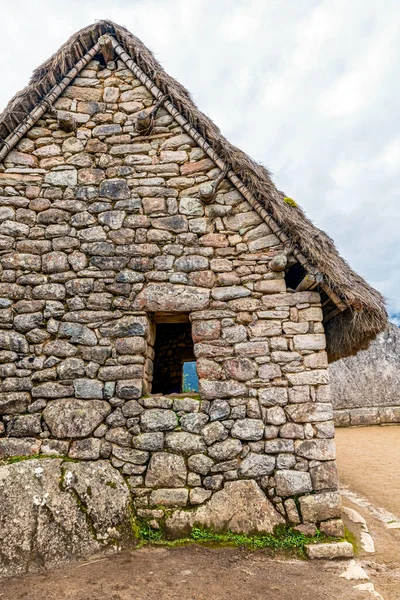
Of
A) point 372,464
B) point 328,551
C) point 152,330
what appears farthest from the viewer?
point 372,464

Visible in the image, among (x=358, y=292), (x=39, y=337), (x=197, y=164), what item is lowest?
(x=39, y=337)

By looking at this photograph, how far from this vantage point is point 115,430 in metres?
3.87

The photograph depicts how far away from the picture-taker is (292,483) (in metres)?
3.72

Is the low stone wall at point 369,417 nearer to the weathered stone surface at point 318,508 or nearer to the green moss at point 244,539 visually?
the weathered stone surface at point 318,508

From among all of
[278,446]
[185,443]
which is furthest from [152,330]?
[278,446]

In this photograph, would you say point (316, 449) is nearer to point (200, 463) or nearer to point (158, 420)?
point (200, 463)

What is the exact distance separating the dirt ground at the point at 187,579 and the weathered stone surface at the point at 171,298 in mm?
2338

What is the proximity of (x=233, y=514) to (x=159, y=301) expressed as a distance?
2279 mm

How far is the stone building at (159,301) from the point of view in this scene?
3779 millimetres

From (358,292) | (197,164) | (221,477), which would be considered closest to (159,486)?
(221,477)

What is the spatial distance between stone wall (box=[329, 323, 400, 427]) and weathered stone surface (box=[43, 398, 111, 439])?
12.6 m

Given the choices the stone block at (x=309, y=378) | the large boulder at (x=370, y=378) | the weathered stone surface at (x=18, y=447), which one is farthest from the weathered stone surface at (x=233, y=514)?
the large boulder at (x=370, y=378)

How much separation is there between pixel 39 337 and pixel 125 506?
194 cm

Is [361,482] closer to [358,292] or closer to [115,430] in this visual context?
[358,292]
